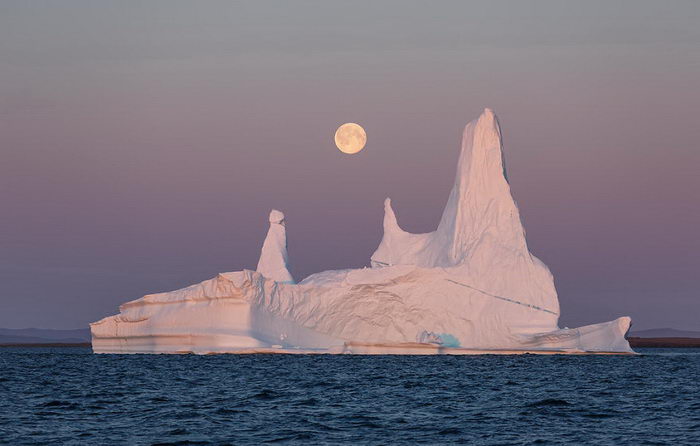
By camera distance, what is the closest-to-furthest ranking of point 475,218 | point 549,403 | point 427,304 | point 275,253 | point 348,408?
point 348,408, point 549,403, point 427,304, point 475,218, point 275,253

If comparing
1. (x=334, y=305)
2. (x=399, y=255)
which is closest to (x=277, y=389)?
(x=334, y=305)

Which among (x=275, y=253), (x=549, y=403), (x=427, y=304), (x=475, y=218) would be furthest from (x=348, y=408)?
(x=275, y=253)

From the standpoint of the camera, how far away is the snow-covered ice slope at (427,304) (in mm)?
53750

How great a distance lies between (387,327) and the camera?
5625 centimetres

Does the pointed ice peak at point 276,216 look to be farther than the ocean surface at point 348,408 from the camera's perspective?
Yes

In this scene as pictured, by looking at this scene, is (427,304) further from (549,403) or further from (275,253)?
(549,403)

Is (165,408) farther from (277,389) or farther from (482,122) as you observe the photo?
(482,122)

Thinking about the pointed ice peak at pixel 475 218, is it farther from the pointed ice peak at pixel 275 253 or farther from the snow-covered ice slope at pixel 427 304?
the pointed ice peak at pixel 275 253

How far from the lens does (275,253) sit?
63031 millimetres

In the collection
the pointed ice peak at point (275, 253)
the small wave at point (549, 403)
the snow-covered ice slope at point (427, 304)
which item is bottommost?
the small wave at point (549, 403)

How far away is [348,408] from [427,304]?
27254 millimetres

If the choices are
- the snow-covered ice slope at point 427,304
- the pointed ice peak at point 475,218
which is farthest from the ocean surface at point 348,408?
the pointed ice peak at point 475,218

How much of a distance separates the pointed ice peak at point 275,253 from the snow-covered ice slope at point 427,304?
175 inches

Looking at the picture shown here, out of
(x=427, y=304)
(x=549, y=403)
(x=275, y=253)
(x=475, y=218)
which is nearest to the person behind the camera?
(x=549, y=403)
